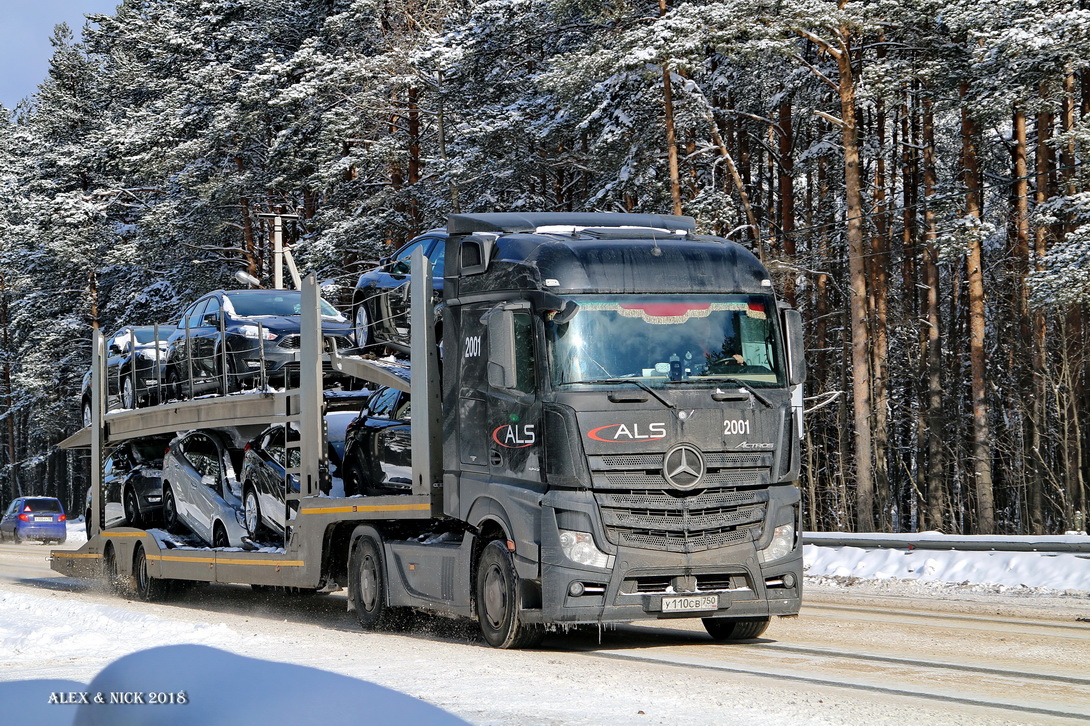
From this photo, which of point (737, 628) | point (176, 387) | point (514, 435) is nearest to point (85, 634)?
point (514, 435)

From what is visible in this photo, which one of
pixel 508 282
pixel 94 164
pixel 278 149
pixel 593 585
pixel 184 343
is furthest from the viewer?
pixel 94 164

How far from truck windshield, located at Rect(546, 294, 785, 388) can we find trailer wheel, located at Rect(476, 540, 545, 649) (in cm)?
152

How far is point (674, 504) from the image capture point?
31.6 feet

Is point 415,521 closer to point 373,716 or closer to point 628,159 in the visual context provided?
point 373,716

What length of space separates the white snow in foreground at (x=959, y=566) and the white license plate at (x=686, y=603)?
6834 mm

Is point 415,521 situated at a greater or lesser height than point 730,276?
lesser

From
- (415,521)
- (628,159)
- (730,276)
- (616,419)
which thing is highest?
(628,159)

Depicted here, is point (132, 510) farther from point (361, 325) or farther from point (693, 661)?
point (693, 661)

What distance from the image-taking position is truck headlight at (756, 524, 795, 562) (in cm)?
994

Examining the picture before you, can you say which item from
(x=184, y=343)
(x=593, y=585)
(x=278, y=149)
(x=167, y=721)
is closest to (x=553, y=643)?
(x=593, y=585)

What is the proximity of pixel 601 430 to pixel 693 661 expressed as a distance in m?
1.77

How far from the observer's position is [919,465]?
41.3 meters

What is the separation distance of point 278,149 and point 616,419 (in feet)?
104

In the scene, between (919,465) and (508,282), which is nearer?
(508,282)
